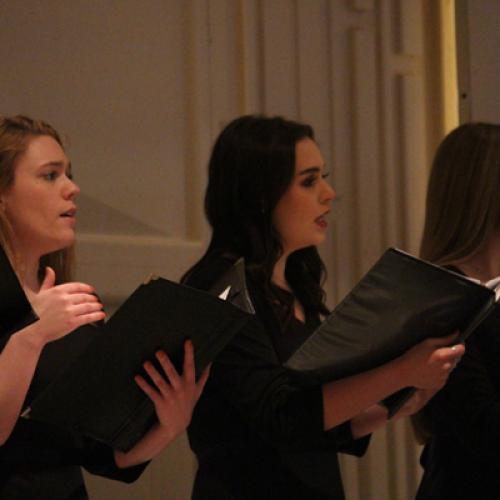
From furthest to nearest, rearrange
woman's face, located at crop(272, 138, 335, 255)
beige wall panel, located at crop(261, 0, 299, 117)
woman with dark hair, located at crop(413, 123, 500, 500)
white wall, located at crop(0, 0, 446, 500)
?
beige wall panel, located at crop(261, 0, 299, 117) < white wall, located at crop(0, 0, 446, 500) < woman's face, located at crop(272, 138, 335, 255) < woman with dark hair, located at crop(413, 123, 500, 500)

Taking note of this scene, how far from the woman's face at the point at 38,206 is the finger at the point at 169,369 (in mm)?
370

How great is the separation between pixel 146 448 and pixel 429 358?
0.53 meters

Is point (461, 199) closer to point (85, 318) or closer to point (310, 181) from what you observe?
point (310, 181)

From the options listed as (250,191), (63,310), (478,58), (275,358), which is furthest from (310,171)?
(478,58)

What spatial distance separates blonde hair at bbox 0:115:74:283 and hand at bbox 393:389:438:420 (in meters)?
0.72

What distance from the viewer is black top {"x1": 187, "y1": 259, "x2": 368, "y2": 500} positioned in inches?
76.9

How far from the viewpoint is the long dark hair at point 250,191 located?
86.3 inches

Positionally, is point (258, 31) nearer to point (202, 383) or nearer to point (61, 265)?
point (61, 265)

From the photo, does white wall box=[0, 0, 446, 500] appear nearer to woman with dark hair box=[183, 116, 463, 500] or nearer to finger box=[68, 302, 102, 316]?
woman with dark hair box=[183, 116, 463, 500]

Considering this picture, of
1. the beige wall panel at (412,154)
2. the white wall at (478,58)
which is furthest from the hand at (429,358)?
the white wall at (478,58)

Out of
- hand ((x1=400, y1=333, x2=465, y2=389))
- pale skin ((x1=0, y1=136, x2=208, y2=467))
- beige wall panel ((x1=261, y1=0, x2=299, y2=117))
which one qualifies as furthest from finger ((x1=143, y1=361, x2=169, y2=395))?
beige wall panel ((x1=261, y1=0, x2=299, y2=117))

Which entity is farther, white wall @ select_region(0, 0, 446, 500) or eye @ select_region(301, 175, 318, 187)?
white wall @ select_region(0, 0, 446, 500)

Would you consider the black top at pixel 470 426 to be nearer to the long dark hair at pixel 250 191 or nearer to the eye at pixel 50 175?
the long dark hair at pixel 250 191

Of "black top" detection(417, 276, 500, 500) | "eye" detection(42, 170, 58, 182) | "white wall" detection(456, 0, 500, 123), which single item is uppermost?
"white wall" detection(456, 0, 500, 123)
